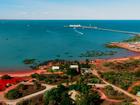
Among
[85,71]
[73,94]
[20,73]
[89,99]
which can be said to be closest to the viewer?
[89,99]

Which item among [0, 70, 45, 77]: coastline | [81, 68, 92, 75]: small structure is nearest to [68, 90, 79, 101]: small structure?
[81, 68, 92, 75]: small structure

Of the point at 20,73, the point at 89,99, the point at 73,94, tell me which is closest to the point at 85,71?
the point at 20,73

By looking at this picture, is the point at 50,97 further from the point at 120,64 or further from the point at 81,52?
the point at 81,52

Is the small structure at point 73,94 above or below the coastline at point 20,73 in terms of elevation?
above

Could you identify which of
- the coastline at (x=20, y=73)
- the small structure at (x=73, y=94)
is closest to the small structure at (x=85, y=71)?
the coastline at (x=20, y=73)

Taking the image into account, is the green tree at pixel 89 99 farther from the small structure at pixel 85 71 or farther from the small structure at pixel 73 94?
the small structure at pixel 85 71

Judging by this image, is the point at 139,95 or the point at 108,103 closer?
the point at 108,103

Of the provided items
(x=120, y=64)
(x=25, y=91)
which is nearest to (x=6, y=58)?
(x=120, y=64)

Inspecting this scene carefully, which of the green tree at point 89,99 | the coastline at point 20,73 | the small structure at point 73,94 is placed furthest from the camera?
the coastline at point 20,73

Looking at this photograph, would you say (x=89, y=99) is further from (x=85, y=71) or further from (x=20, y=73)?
(x=20, y=73)

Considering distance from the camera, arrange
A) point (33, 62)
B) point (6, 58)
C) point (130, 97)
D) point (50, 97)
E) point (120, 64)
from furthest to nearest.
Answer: point (6, 58), point (33, 62), point (120, 64), point (130, 97), point (50, 97)

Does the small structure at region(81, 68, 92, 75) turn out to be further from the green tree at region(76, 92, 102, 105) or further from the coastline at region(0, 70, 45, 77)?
the green tree at region(76, 92, 102, 105)
